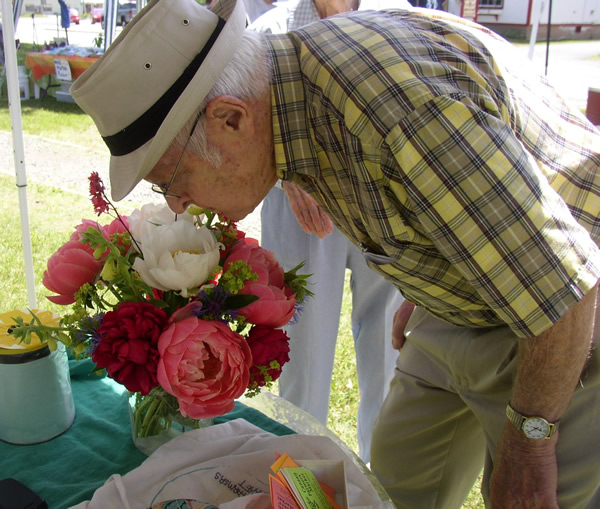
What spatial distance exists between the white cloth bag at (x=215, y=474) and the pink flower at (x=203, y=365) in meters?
0.11

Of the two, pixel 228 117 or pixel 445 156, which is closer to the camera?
pixel 445 156

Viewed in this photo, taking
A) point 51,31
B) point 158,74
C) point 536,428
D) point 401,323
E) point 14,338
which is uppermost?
point 158,74

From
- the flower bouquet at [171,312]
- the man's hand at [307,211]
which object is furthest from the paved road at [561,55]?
the flower bouquet at [171,312]

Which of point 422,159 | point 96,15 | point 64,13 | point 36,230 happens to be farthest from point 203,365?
point 96,15

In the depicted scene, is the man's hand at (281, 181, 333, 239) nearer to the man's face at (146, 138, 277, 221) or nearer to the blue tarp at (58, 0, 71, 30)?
the man's face at (146, 138, 277, 221)

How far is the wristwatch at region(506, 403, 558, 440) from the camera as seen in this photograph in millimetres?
1149

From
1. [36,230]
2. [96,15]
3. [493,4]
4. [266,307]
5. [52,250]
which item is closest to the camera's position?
[266,307]

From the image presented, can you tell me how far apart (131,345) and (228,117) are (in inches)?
17.2

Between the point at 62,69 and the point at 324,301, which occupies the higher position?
the point at 324,301

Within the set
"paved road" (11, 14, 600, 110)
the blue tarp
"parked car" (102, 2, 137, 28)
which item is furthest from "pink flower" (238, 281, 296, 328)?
"parked car" (102, 2, 137, 28)

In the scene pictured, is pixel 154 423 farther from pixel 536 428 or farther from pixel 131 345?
pixel 536 428

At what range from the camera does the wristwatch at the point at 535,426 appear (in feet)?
3.77

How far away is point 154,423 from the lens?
119 cm

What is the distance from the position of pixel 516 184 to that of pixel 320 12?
143 cm
